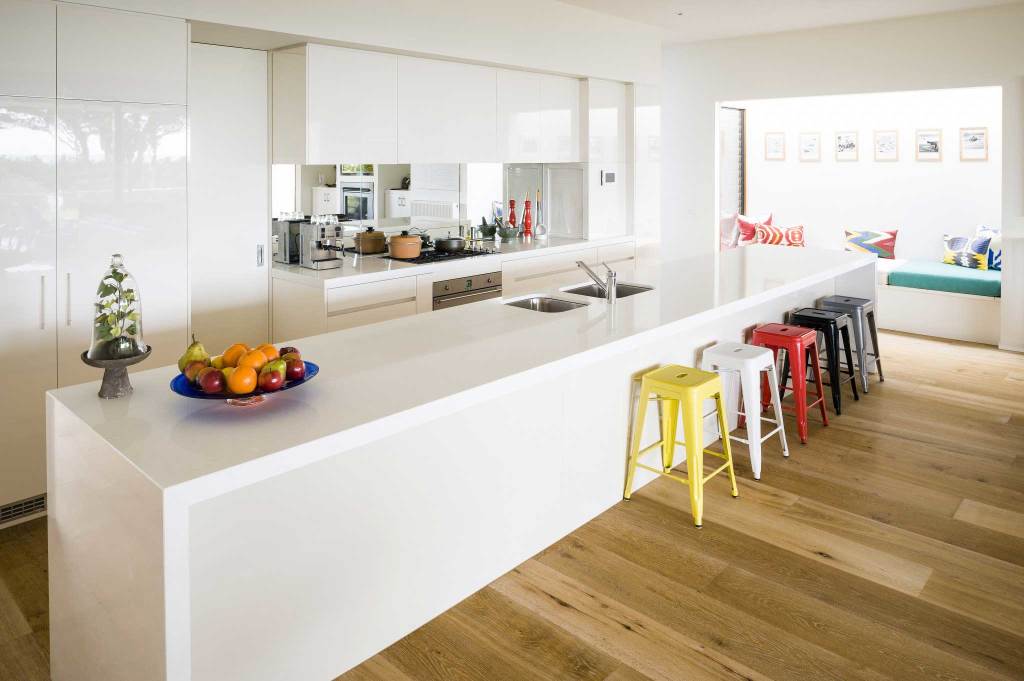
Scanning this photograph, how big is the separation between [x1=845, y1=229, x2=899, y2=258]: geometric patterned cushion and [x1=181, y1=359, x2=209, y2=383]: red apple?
7649 millimetres

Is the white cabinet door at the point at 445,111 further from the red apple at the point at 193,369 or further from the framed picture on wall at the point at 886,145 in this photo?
the framed picture on wall at the point at 886,145

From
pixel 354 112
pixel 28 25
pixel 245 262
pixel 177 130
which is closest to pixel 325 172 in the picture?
pixel 354 112

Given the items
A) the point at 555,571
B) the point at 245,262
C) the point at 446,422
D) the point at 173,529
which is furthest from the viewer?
the point at 245,262

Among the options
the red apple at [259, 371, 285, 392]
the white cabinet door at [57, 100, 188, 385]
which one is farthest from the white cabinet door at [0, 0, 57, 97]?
the red apple at [259, 371, 285, 392]

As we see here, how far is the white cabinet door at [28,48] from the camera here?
10.9 ft

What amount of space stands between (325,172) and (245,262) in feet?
2.62

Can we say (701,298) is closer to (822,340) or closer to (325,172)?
(822,340)

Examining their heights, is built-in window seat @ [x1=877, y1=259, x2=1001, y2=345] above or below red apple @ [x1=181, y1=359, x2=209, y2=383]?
above

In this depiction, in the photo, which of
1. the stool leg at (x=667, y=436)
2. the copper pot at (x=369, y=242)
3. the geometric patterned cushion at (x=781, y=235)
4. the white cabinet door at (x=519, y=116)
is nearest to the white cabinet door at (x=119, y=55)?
the copper pot at (x=369, y=242)

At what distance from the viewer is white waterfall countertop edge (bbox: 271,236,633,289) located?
15.6 feet

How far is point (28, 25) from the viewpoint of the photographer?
133 inches

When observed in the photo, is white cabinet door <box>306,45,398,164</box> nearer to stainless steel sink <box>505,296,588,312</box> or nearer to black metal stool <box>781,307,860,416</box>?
stainless steel sink <box>505,296,588,312</box>

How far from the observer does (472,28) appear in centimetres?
537

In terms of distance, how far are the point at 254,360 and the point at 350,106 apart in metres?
3.03
